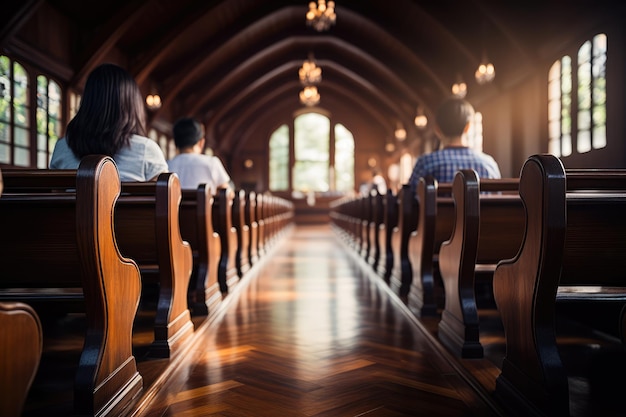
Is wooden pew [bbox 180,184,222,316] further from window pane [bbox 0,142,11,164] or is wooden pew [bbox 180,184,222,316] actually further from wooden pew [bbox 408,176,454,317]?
window pane [bbox 0,142,11,164]

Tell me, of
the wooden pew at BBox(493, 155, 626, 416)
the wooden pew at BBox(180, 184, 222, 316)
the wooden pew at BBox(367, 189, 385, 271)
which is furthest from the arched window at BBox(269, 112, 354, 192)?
the wooden pew at BBox(493, 155, 626, 416)

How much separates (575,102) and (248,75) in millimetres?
10433

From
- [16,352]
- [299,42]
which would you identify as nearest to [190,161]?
[16,352]

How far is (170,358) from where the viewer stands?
86.1 inches

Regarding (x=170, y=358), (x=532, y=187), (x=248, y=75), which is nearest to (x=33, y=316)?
(x=170, y=358)

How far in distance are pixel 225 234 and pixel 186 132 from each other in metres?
0.81

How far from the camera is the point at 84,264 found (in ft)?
5.02

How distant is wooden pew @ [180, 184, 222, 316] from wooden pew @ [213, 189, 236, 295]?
0.46 meters

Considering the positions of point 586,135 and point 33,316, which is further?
point 586,135

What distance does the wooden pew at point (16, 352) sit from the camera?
103cm

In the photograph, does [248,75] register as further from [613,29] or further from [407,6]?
[613,29]

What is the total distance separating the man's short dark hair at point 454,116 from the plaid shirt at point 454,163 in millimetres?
118

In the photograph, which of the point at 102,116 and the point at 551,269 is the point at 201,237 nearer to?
the point at 102,116

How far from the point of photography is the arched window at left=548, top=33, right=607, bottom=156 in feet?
21.2
